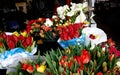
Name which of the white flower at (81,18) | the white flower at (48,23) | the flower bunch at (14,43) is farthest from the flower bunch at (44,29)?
the flower bunch at (14,43)

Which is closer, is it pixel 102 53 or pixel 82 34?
pixel 102 53

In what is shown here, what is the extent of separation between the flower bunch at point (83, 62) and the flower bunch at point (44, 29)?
3.45 ft

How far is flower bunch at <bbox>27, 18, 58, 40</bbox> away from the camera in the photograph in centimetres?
294

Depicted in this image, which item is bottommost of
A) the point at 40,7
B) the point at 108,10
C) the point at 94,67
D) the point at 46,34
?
the point at 108,10

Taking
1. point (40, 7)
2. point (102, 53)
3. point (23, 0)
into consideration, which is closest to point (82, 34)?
point (102, 53)

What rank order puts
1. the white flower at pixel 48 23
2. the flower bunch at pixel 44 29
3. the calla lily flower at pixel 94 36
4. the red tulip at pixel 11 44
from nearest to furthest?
1. the red tulip at pixel 11 44
2. the calla lily flower at pixel 94 36
3. the flower bunch at pixel 44 29
4. the white flower at pixel 48 23

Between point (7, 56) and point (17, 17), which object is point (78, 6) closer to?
point (7, 56)

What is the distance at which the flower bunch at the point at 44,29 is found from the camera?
2.94m

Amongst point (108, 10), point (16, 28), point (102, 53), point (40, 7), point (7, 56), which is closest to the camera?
point (102, 53)

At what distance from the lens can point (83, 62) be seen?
1718mm

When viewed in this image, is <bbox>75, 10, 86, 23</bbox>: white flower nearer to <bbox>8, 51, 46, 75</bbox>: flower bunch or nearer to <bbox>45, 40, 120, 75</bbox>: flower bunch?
<bbox>45, 40, 120, 75</bbox>: flower bunch

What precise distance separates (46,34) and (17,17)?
13.8 ft

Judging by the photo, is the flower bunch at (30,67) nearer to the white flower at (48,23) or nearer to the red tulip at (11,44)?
the red tulip at (11,44)

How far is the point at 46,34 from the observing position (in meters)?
2.96
